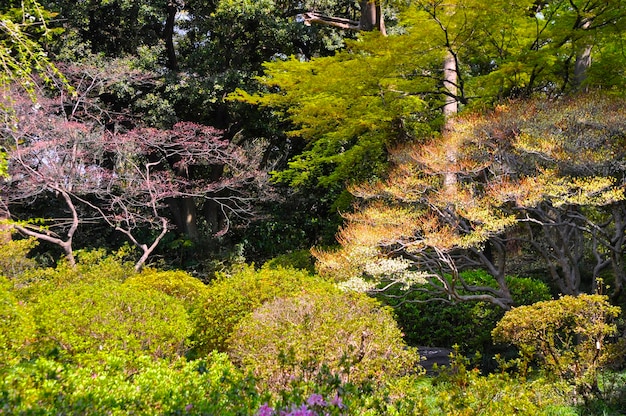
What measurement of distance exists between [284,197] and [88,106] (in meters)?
4.99

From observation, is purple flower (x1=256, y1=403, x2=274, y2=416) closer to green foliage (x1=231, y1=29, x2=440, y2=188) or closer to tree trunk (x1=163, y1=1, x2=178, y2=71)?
green foliage (x1=231, y1=29, x2=440, y2=188)

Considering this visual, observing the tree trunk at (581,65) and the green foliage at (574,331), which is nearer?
the green foliage at (574,331)

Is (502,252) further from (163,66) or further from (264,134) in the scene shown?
(163,66)

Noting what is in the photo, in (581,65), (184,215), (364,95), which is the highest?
(581,65)

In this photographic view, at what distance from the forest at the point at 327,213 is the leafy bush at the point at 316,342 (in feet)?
0.06

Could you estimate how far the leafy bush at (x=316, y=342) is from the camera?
3219 mm

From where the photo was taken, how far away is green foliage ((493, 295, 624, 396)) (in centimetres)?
421

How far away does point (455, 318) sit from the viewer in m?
6.88

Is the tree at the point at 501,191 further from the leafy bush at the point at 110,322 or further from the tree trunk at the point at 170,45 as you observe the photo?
the tree trunk at the point at 170,45

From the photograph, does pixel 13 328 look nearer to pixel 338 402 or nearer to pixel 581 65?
pixel 338 402

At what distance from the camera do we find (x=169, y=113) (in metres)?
11.1

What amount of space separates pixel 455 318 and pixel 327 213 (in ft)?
21.7

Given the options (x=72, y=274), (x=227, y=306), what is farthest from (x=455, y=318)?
(x=72, y=274)

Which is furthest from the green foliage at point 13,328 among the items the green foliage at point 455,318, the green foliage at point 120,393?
the green foliage at point 455,318
